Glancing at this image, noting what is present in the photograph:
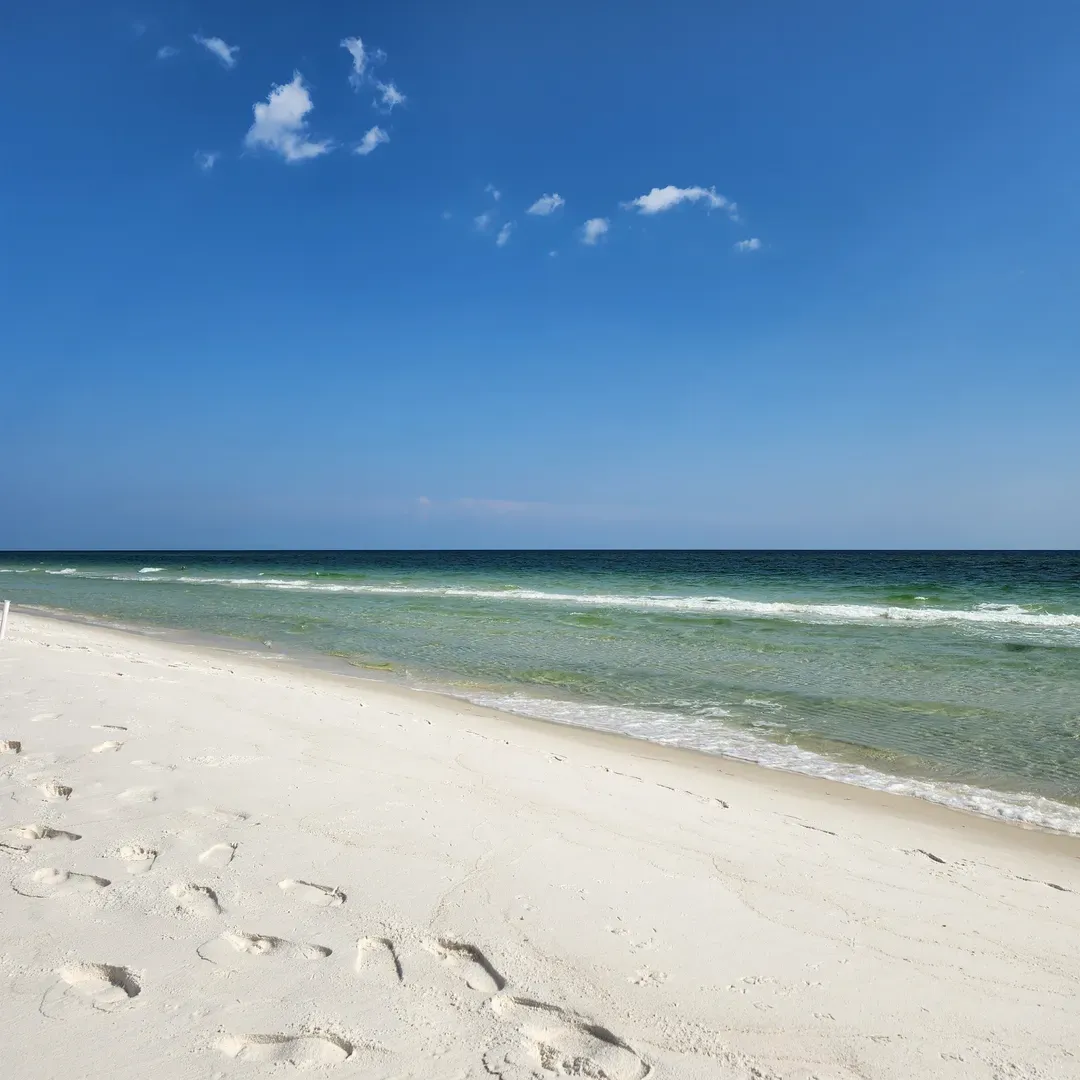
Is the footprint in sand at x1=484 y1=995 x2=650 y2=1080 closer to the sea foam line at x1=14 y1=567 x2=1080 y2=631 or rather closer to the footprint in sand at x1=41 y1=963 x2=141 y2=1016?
the footprint in sand at x1=41 y1=963 x2=141 y2=1016

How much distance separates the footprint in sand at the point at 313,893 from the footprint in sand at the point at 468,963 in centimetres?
58

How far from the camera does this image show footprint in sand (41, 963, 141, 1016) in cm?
244

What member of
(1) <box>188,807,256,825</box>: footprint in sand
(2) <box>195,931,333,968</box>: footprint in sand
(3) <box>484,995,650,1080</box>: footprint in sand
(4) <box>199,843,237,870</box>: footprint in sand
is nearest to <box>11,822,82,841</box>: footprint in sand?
(1) <box>188,807,256,825</box>: footprint in sand

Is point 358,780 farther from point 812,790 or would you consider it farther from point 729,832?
point 812,790

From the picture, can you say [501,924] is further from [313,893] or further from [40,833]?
[40,833]

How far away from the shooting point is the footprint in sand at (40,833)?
379 centimetres

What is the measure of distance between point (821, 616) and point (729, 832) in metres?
18.8

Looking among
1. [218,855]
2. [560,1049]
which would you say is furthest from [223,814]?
[560,1049]

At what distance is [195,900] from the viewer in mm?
3162

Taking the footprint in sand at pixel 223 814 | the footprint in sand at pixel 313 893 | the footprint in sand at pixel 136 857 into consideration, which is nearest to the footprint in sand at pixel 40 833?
the footprint in sand at pixel 136 857

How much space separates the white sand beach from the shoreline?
0.11 meters

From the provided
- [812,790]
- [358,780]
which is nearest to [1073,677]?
[812,790]

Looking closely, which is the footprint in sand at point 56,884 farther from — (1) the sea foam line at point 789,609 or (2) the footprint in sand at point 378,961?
(1) the sea foam line at point 789,609

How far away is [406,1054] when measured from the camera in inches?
88.9
